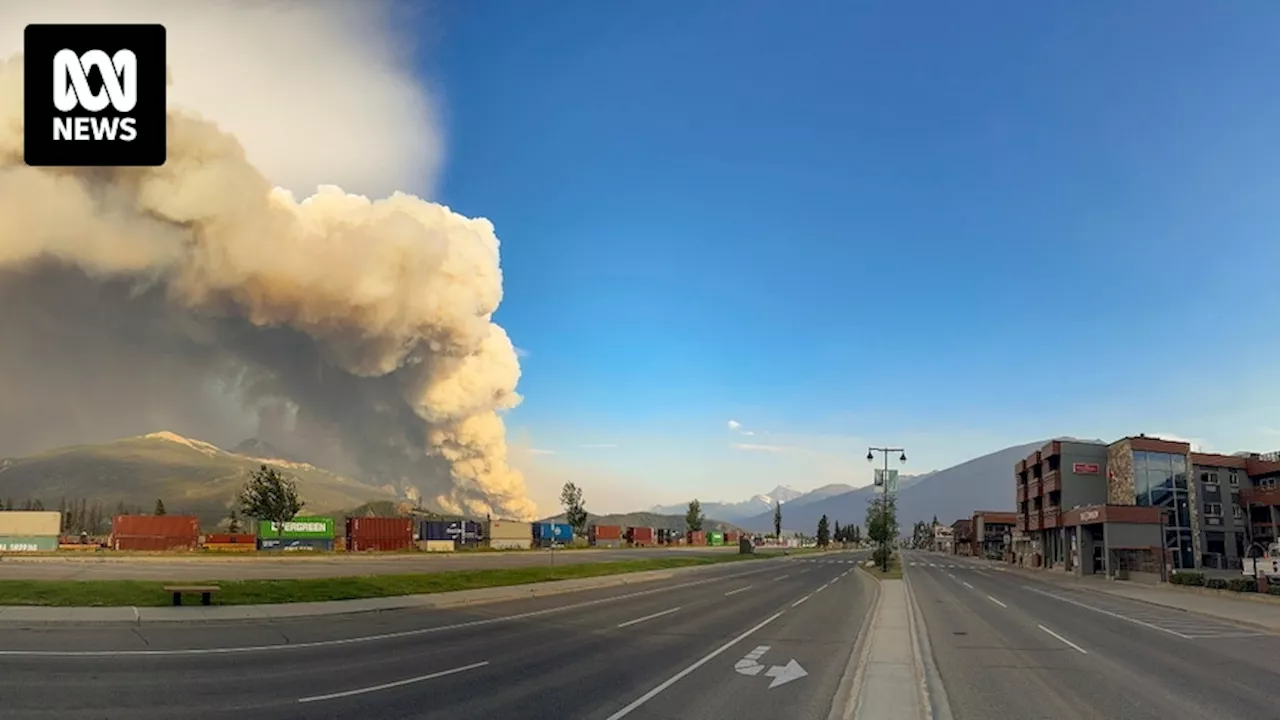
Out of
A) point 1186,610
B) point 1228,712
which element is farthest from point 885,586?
point 1228,712

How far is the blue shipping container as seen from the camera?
93688 mm

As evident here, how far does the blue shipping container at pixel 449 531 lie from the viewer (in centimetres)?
9369

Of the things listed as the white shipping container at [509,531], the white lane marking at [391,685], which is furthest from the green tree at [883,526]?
the white lane marking at [391,685]

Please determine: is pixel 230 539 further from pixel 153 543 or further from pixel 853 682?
pixel 853 682

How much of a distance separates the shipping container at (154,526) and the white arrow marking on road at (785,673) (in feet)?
238

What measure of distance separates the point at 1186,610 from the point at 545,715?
33667 mm

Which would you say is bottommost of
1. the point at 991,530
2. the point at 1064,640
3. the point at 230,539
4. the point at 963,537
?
the point at 963,537

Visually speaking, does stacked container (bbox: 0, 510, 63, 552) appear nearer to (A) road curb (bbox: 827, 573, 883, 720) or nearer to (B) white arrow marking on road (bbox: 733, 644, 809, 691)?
(B) white arrow marking on road (bbox: 733, 644, 809, 691)

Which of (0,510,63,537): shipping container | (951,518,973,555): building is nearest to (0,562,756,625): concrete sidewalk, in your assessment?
(0,510,63,537): shipping container

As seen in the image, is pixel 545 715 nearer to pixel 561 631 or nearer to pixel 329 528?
pixel 561 631

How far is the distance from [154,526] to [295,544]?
42.3 feet

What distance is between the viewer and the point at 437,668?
15.5 meters

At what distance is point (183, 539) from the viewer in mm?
75938

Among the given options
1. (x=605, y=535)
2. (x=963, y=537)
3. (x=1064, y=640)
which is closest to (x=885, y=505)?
(x=1064, y=640)
